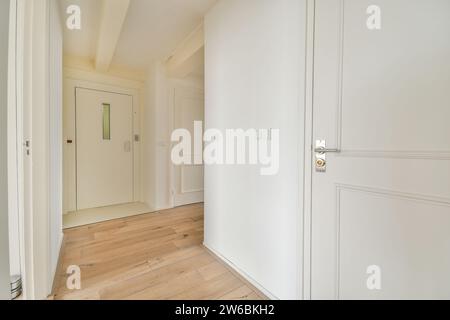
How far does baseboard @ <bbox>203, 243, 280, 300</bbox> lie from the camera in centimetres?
125

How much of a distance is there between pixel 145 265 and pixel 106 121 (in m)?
2.44

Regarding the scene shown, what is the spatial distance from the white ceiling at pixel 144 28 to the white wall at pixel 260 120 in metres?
0.24

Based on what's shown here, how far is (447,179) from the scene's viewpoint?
2.16 feet

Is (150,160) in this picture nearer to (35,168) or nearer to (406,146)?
(35,168)

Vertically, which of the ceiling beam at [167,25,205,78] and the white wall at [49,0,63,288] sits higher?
the ceiling beam at [167,25,205,78]

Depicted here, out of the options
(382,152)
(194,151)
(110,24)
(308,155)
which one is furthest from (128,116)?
(382,152)

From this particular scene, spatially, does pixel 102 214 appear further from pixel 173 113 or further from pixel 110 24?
pixel 110 24

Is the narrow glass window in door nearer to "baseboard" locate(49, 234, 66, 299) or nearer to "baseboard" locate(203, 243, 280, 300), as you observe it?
"baseboard" locate(49, 234, 66, 299)

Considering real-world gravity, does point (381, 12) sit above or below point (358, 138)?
above

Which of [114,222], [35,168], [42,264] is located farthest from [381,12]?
[114,222]

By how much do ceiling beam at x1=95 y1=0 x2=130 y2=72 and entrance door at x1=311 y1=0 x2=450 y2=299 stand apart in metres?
1.55

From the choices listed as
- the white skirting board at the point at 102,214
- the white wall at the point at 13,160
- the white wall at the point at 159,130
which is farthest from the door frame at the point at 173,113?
the white wall at the point at 13,160

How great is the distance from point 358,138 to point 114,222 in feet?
9.05

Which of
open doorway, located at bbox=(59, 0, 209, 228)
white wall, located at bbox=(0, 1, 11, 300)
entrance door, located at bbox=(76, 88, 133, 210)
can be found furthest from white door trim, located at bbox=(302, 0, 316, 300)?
entrance door, located at bbox=(76, 88, 133, 210)
